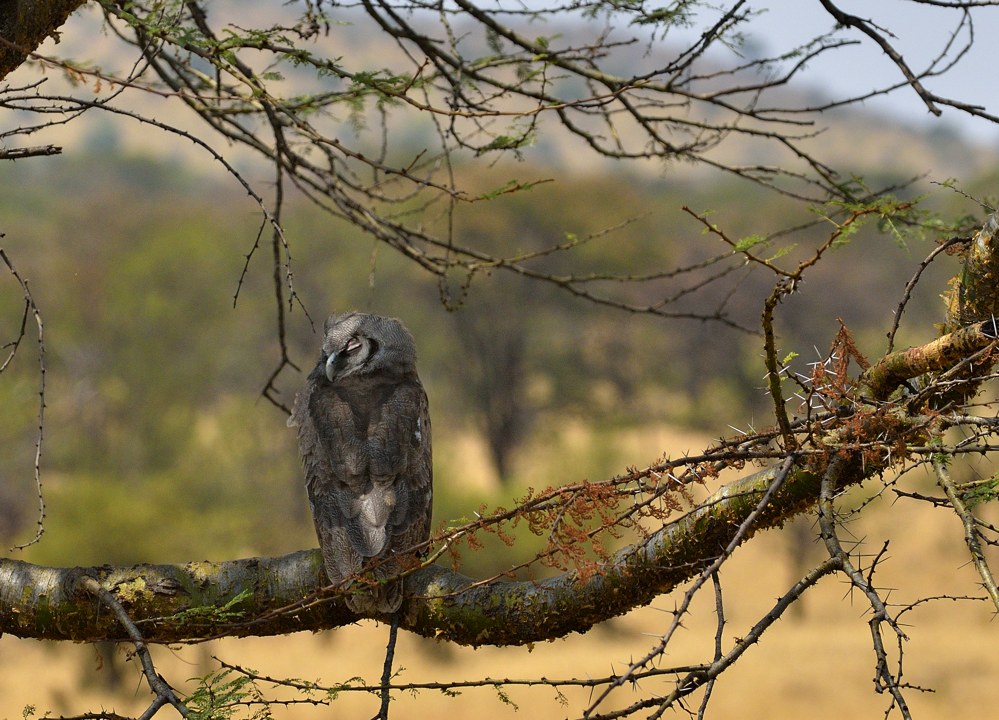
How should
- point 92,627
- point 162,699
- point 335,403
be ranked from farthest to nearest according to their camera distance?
point 335,403 < point 92,627 < point 162,699

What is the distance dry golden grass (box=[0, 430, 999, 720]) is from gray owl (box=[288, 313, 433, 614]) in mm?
7807

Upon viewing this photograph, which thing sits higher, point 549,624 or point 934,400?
point 934,400

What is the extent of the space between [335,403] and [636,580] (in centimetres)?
186

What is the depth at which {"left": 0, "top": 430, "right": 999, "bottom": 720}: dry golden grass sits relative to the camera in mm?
14000

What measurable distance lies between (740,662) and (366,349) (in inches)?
497

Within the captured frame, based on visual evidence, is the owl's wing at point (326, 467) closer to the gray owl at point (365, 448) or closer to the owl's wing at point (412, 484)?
the gray owl at point (365, 448)

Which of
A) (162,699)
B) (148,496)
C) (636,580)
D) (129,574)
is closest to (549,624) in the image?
(636,580)

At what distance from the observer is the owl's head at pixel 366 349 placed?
4.61 m

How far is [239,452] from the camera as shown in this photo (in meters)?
22.3

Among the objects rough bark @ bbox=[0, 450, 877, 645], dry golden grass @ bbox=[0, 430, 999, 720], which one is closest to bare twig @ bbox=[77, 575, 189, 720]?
rough bark @ bbox=[0, 450, 877, 645]

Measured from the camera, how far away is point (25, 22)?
3.00 metres

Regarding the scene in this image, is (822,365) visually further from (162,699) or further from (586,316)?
(586,316)

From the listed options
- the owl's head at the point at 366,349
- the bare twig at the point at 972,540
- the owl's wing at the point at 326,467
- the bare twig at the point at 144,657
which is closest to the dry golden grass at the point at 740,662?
the owl's head at the point at 366,349

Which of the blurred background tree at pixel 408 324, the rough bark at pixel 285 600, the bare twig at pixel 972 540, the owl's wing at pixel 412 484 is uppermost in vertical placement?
the blurred background tree at pixel 408 324
